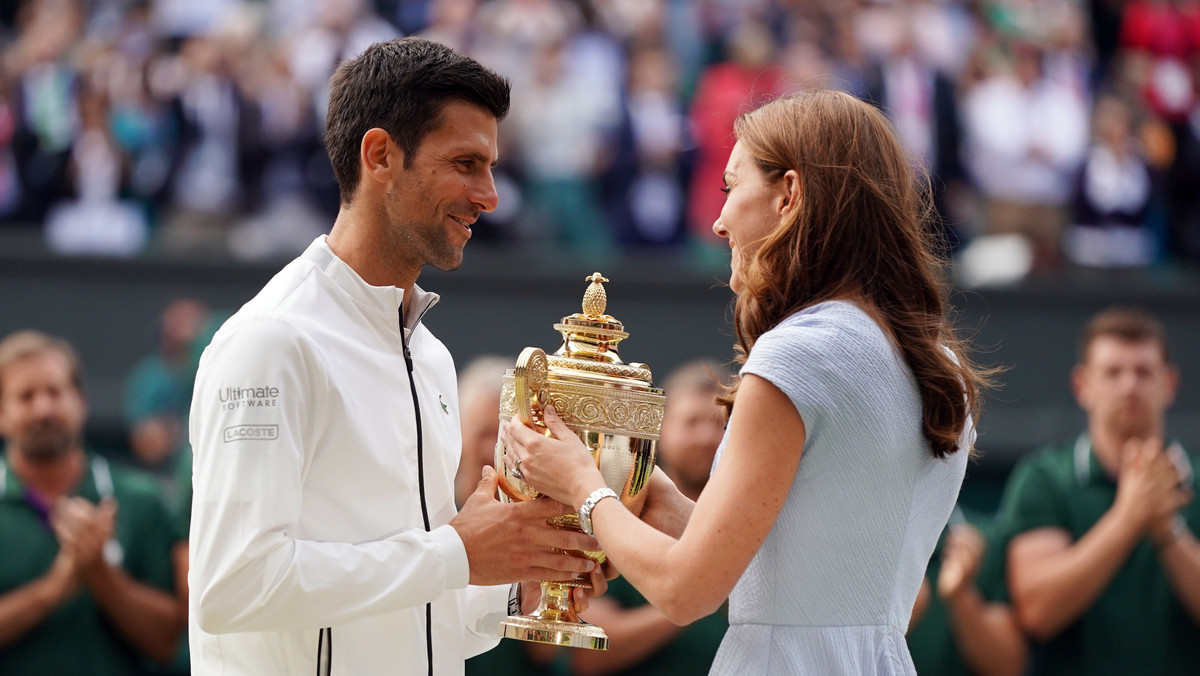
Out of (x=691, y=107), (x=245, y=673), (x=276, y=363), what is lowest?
(x=245, y=673)

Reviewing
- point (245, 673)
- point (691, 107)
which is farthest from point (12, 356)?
point (691, 107)

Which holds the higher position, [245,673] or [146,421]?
[146,421]

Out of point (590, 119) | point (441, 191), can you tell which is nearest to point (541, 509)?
point (441, 191)

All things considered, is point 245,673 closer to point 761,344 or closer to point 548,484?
point 548,484

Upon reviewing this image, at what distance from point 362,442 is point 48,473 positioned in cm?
327

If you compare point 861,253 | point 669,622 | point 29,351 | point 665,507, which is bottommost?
point 669,622

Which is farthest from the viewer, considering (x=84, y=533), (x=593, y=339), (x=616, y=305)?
(x=616, y=305)

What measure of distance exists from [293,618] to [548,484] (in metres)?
0.53

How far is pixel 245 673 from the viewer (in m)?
2.71

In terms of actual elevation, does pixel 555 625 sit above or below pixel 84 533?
below

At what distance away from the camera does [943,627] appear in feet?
18.1

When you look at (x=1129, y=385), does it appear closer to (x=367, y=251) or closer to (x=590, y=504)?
(x=590, y=504)

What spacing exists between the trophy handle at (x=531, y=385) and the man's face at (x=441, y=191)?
0.28 m

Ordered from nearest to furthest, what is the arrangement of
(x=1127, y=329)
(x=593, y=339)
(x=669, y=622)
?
(x=593, y=339), (x=669, y=622), (x=1127, y=329)
